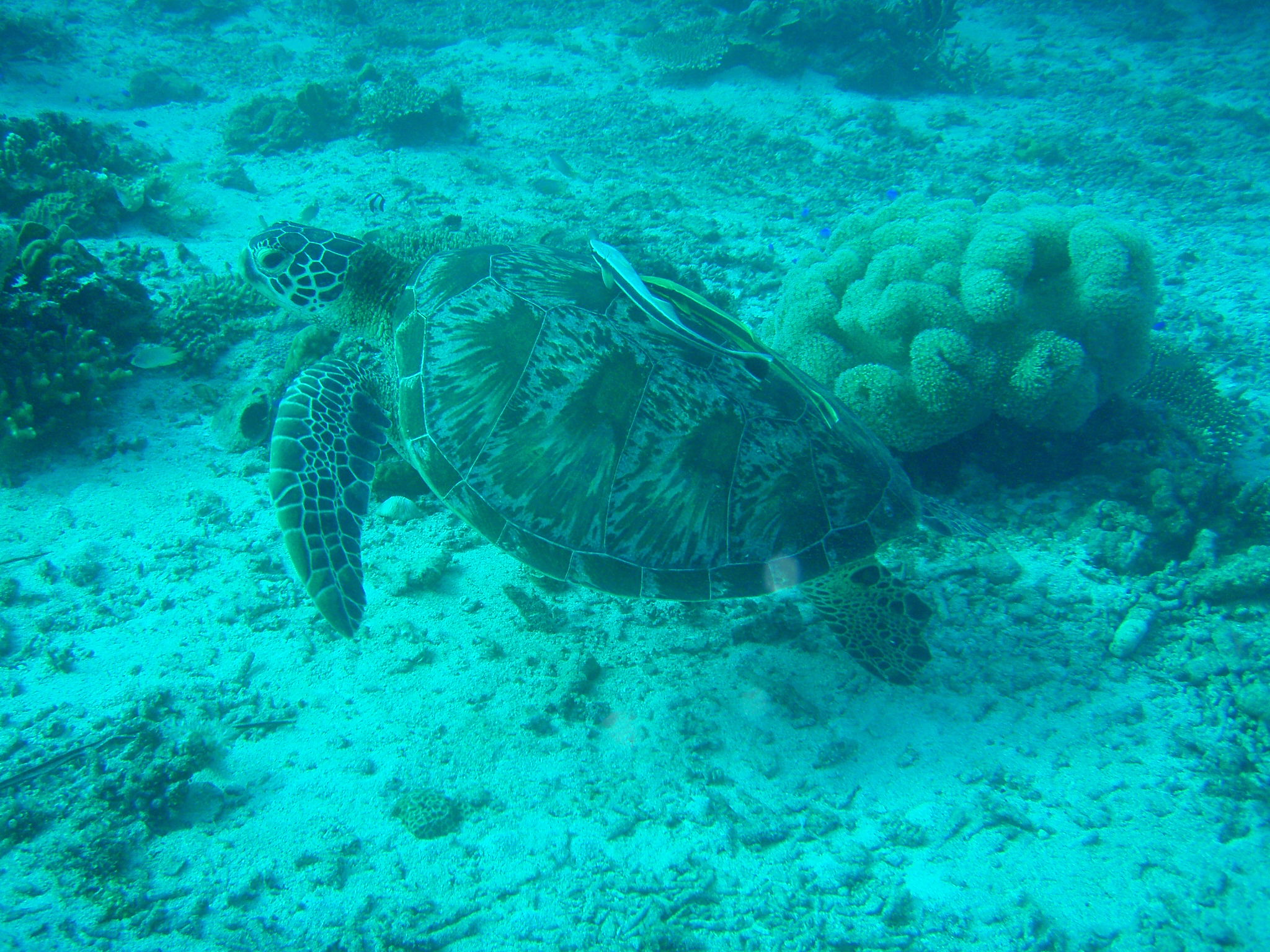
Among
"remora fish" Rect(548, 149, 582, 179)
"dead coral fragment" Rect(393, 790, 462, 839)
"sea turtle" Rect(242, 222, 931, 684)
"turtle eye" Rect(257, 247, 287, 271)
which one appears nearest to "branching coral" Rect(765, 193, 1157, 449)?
"sea turtle" Rect(242, 222, 931, 684)

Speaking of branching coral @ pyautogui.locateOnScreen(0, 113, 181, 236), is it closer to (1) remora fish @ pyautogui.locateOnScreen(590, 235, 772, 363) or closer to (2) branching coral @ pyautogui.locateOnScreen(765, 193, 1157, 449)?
(1) remora fish @ pyautogui.locateOnScreen(590, 235, 772, 363)

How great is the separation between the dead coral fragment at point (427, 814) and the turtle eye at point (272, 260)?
320cm

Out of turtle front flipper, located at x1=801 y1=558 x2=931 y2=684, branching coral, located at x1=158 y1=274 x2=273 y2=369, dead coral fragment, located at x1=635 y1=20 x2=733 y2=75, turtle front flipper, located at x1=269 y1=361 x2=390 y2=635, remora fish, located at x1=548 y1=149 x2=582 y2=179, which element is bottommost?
turtle front flipper, located at x1=801 y1=558 x2=931 y2=684

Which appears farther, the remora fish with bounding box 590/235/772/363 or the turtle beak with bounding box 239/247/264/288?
the turtle beak with bounding box 239/247/264/288

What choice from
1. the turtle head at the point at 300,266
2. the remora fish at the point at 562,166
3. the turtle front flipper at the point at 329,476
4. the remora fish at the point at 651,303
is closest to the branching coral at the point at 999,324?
the remora fish at the point at 651,303

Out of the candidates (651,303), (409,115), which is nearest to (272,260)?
(651,303)

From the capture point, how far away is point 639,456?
2.56m

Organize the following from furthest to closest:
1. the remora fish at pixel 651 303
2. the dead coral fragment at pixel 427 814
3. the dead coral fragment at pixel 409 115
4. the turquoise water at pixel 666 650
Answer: the dead coral fragment at pixel 409 115
the remora fish at pixel 651 303
the dead coral fragment at pixel 427 814
the turquoise water at pixel 666 650

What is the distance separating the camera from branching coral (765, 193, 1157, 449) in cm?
318

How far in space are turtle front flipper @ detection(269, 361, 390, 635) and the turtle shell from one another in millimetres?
438

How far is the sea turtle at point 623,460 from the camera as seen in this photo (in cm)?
251

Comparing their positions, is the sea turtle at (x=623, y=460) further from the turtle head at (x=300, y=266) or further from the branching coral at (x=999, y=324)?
the turtle head at (x=300, y=266)

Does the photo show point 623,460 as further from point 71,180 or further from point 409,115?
point 409,115

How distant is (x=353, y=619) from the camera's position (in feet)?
8.16
